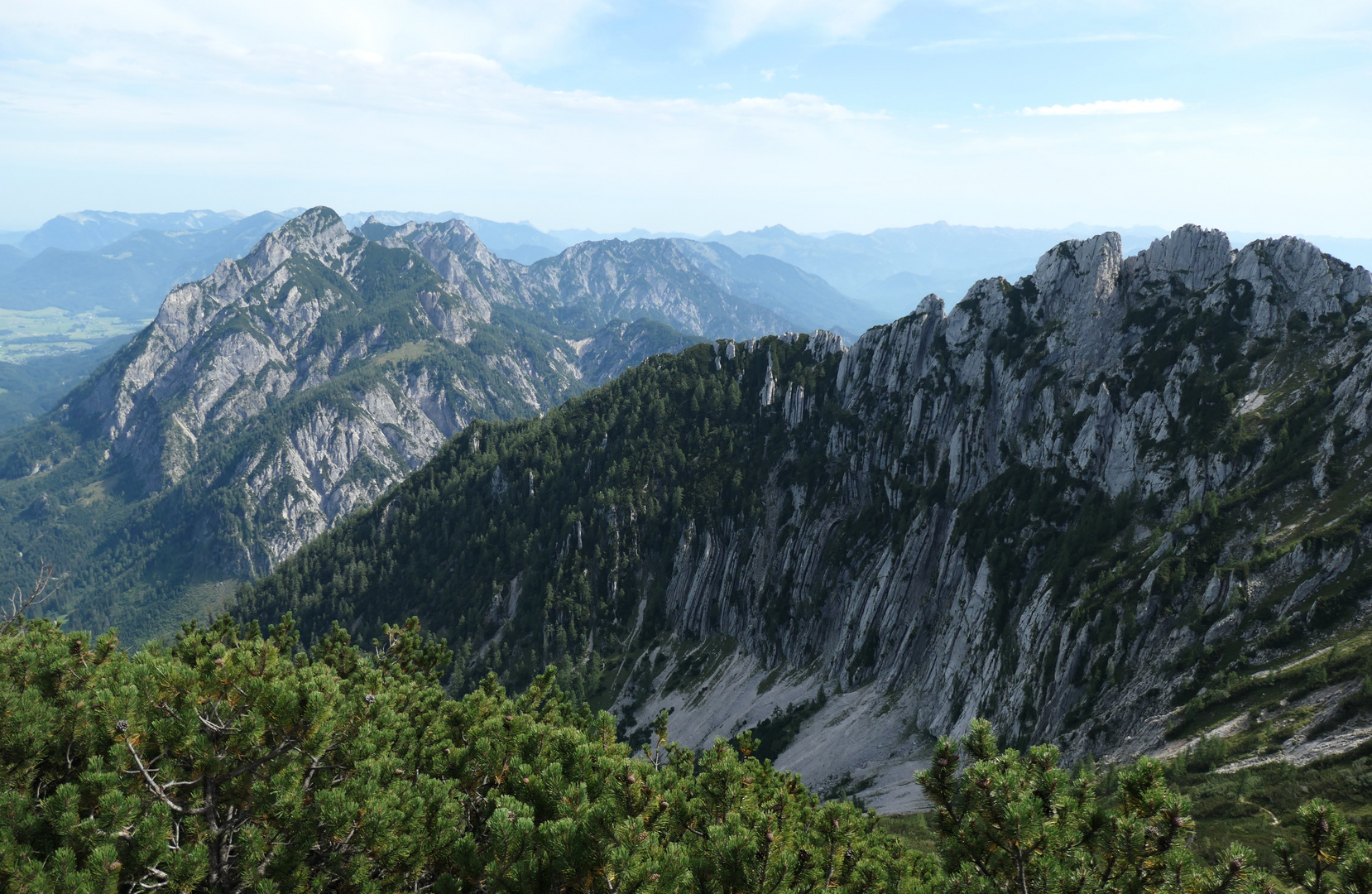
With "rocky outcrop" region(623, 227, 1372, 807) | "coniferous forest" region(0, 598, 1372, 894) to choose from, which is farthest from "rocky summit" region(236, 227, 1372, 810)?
"coniferous forest" region(0, 598, 1372, 894)

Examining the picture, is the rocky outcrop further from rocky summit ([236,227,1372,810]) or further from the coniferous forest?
the coniferous forest

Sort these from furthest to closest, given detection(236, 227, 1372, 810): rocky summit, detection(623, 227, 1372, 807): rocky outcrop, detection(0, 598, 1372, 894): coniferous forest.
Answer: detection(623, 227, 1372, 807): rocky outcrop, detection(236, 227, 1372, 810): rocky summit, detection(0, 598, 1372, 894): coniferous forest

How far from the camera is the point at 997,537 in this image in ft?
339

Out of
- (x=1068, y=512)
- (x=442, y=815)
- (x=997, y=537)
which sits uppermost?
(x=442, y=815)

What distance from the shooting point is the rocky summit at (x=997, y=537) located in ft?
209

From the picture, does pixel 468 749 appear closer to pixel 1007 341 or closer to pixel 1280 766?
pixel 1280 766

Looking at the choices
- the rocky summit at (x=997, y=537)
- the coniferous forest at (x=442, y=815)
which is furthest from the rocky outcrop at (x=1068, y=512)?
the coniferous forest at (x=442, y=815)

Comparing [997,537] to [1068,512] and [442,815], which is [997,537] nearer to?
[1068,512]

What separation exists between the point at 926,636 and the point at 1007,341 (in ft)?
188

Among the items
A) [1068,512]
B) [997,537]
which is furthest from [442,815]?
[997,537]

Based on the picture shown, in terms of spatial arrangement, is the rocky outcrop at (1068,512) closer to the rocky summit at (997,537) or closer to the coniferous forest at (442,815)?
the rocky summit at (997,537)

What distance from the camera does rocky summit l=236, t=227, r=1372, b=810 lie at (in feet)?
209

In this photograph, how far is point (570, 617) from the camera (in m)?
168

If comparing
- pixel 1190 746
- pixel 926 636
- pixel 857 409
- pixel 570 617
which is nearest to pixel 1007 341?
pixel 857 409
